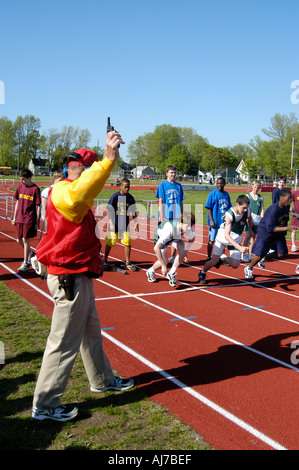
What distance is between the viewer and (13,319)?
231 inches

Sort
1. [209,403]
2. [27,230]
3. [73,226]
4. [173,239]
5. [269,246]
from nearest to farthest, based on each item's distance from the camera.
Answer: [73,226], [209,403], [173,239], [269,246], [27,230]

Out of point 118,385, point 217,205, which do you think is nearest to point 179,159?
point 217,205

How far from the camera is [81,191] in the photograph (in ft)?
10.3

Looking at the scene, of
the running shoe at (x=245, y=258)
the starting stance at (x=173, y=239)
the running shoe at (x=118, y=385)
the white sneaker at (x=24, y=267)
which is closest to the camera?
the running shoe at (x=118, y=385)

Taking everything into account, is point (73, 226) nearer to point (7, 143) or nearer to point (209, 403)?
point (209, 403)

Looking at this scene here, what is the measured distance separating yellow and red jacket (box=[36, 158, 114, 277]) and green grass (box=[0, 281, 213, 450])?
1.23 meters

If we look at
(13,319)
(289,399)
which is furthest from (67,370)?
(13,319)

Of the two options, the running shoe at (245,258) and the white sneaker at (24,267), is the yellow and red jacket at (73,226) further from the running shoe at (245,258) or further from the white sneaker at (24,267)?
the running shoe at (245,258)

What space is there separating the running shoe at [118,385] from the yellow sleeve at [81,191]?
1725mm

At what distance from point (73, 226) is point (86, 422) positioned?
1650 millimetres

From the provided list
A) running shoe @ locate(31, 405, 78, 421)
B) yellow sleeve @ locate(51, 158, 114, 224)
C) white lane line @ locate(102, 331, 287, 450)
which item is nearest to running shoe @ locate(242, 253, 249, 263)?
white lane line @ locate(102, 331, 287, 450)

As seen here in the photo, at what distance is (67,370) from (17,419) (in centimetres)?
57

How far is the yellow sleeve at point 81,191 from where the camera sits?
313cm

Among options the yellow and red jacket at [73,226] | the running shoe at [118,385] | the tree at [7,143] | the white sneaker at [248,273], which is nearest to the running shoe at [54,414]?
the running shoe at [118,385]
